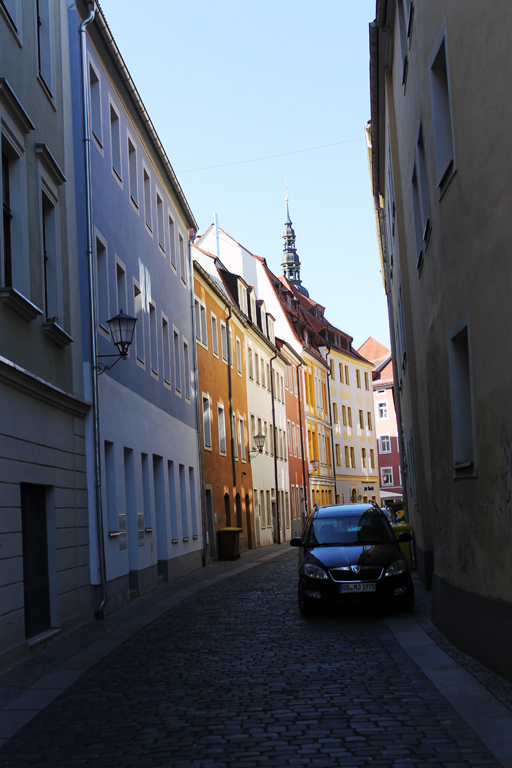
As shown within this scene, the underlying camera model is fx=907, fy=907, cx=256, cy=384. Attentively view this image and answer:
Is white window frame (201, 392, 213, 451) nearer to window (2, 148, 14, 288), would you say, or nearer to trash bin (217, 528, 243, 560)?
trash bin (217, 528, 243, 560)

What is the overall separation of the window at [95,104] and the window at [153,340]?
5368 mm

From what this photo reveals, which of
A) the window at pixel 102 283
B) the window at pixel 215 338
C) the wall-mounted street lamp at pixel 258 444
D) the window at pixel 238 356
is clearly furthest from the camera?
the window at pixel 238 356

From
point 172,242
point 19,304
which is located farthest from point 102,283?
point 172,242

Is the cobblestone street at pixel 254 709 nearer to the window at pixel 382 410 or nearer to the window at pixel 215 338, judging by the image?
the window at pixel 215 338

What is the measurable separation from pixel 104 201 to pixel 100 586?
7.19 metres

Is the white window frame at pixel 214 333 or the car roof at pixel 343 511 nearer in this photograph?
the car roof at pixel 343 511

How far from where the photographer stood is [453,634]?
32.3 feet

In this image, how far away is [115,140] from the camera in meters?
19.3

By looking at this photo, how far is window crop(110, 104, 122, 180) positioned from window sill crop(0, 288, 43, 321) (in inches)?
312

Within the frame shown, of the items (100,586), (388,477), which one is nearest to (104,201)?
(100,586)

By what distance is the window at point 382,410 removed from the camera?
81.2m

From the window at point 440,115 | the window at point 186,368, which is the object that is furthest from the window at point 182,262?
the window at point 440,115

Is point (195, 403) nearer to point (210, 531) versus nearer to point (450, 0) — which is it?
point (210, 531)

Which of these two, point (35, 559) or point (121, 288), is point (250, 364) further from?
point (35, 559)
